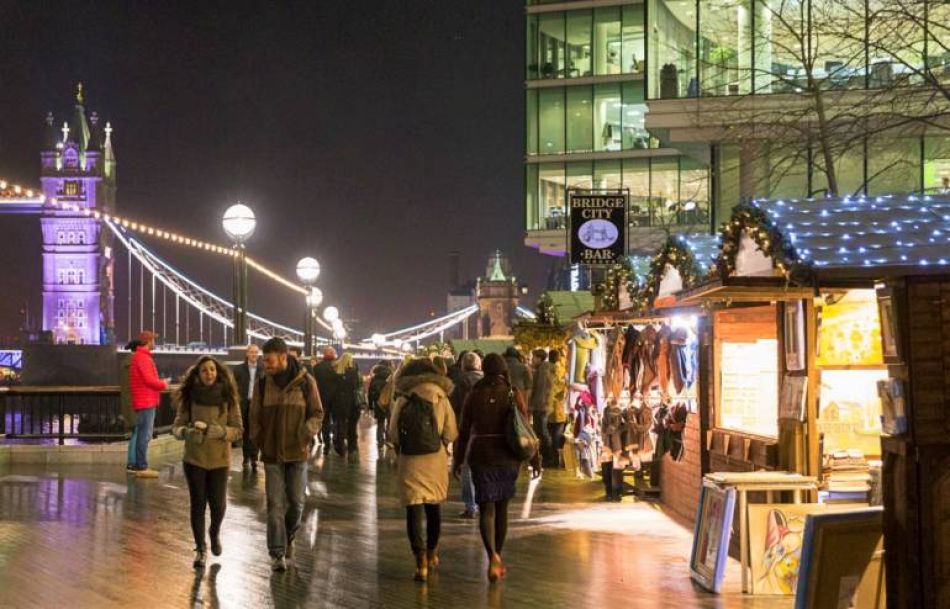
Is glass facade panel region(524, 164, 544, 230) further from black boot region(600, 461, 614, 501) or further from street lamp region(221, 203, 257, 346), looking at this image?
black boot region(600, 461, 614, 501)

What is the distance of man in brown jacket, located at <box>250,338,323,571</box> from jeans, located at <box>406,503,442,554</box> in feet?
3.39

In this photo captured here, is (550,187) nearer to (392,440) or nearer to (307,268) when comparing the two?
(307,268)

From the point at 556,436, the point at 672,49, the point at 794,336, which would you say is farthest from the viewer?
the point at 672,49

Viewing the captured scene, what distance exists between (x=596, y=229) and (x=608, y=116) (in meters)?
29.9

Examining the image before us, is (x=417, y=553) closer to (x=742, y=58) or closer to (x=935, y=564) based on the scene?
(x=935, y=564)

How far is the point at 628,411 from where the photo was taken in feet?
53.1

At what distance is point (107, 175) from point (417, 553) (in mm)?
140536

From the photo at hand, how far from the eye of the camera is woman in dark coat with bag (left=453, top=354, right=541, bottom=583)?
1060cm

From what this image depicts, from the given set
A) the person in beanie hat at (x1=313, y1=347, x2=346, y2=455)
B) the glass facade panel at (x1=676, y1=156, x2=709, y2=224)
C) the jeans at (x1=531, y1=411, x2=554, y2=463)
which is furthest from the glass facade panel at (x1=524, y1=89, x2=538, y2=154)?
the jeans at (x1=531, y1=411, x2=554, y2=463)

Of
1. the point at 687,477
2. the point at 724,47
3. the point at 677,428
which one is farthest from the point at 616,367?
the point at 724,47

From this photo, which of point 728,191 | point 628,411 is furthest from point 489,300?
point 628,411

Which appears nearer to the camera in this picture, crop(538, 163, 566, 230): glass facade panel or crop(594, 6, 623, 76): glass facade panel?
crop(538, 163, 566, 230): glass facade panel

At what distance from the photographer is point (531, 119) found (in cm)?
5241

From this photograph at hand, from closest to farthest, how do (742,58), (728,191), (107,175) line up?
(742,58) < (728,191) < (107,175)
